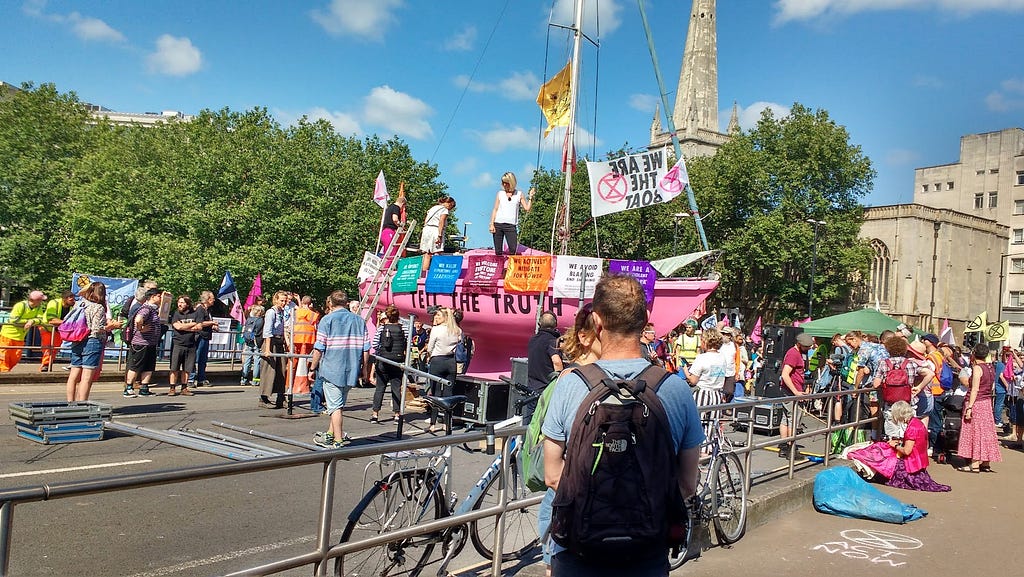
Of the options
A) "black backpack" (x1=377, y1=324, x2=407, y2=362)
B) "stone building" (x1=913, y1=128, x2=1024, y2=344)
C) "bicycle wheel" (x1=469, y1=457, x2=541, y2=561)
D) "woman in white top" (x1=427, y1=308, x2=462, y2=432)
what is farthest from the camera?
"stone building" (x1=913, y1=128, x2=1024, y2=344)

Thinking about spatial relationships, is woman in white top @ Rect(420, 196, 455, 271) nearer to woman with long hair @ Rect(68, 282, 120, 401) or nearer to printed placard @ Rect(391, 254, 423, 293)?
printed placard @ Rect(391, 254, 423, 293)

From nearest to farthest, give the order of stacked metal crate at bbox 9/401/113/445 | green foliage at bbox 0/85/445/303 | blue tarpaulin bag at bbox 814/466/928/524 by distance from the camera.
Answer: blue tarpaulin bag at bbox 814/466/928/524 < stacked metal crate at bbox 9/401/113/445 < green foliage at bbox 0/85/445/303

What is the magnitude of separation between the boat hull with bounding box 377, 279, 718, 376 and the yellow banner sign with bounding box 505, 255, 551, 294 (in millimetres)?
255

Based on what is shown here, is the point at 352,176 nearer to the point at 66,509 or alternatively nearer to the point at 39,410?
the point at 39,410

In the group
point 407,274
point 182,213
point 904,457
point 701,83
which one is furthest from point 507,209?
point 701,83

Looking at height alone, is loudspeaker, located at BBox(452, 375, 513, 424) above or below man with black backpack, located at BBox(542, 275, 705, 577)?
below

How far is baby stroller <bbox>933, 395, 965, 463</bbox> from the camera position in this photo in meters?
12.0

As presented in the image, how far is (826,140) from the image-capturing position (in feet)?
166

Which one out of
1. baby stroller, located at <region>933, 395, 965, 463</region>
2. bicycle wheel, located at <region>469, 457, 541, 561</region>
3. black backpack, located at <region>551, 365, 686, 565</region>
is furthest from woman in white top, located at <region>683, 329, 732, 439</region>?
black backpack, located at <region>551, 365, 686, 565</region>

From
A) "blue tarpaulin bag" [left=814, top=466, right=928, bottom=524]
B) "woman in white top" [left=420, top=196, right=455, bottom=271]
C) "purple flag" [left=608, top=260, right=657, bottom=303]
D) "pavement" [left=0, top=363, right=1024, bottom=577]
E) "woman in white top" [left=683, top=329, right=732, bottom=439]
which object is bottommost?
"pavement" [left=0, top=363, right=1024, bottom=577]

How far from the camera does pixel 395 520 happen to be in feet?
14.5

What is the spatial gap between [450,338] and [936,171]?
74.6 meters

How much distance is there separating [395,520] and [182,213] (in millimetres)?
40089

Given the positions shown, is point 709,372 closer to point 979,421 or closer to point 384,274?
point 979,421
